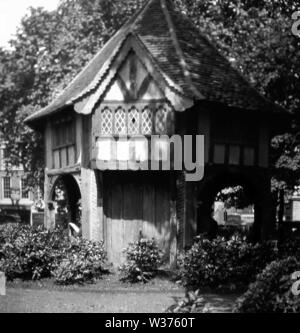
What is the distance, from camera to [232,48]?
79.3 ft

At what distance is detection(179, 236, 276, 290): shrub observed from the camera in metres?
15.1

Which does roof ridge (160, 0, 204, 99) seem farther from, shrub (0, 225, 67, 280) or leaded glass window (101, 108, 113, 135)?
shrub (0, 225, 67, 280)

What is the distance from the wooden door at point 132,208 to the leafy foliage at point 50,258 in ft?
4.84

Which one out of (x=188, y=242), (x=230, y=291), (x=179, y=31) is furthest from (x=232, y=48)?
(x=230, y=291)

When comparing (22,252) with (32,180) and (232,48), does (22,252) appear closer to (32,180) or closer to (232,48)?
(232,48)

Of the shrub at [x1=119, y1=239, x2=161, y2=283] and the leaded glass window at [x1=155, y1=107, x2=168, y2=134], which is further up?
the leaded glass window at [x1=155, y1=107, x2=168, y2=134]

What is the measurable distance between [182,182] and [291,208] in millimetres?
32460

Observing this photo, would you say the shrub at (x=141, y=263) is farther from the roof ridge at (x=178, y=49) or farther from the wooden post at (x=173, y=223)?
the roof ridge at (x=178, y=49)

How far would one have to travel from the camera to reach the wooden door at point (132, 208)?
18.2m

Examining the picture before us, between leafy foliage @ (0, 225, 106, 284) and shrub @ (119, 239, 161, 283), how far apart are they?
1.11 meters

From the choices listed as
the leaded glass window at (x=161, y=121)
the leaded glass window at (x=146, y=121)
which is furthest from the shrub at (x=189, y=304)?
the leaded glass window at (x=146, y=121)

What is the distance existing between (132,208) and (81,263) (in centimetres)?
343

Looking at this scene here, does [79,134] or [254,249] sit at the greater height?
[79,134]

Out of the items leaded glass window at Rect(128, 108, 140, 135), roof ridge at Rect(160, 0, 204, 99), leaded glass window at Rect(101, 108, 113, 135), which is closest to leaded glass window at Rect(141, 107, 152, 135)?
leaded glass window at Rect(128, 108, 140, 135)
